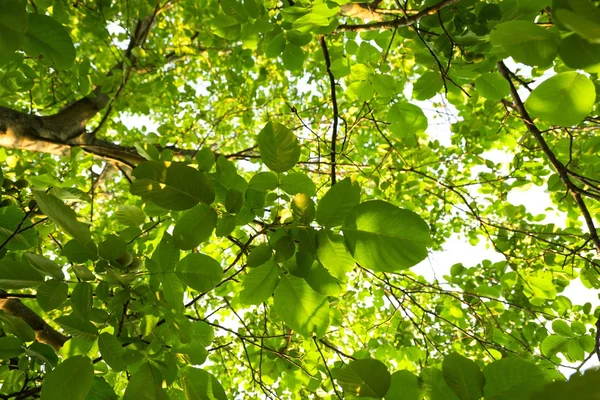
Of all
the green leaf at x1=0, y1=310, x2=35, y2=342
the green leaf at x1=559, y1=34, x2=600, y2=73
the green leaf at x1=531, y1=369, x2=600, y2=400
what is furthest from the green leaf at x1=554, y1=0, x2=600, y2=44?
the green leaf at x1=0, y1=310, x2=35, y2=342

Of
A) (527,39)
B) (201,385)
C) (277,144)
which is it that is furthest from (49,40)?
(527,39)

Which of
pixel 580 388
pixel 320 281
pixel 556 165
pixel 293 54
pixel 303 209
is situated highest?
pixel 293 54

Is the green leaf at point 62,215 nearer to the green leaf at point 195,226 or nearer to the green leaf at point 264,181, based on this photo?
the green leaf at point 195,226

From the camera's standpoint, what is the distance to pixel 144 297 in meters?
1.09

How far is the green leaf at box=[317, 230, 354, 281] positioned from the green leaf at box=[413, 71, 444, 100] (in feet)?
2.84

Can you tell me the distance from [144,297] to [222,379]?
308 cm

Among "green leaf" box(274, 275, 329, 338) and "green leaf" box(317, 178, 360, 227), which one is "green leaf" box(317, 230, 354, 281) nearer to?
"green leaf" box(317, 178, 360, 227)

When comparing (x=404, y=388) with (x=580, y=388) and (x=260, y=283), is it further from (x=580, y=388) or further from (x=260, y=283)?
(x=580, y=388)

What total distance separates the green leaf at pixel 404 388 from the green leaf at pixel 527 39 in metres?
0.72

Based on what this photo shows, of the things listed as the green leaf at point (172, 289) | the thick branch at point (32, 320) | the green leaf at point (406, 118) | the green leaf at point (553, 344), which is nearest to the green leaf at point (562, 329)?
the green leaf at point (553, 344)

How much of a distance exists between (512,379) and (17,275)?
1.13 metres

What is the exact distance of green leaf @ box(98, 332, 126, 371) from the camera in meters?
0.98

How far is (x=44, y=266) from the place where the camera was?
0.90 meters

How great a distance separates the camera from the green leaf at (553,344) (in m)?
1.77
